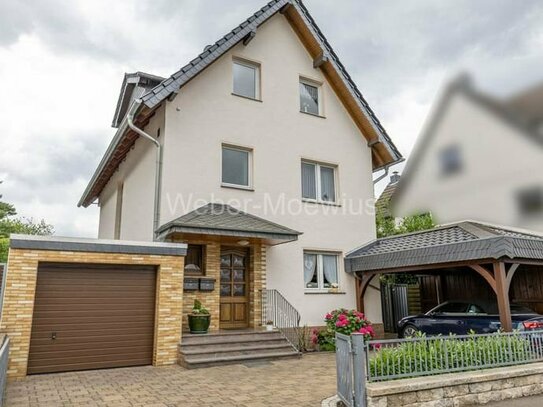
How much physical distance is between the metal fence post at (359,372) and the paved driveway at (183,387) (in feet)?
2.69

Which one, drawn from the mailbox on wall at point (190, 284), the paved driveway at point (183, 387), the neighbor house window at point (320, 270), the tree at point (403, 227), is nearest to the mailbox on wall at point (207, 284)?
the mailbox on wall at point (190, 284)

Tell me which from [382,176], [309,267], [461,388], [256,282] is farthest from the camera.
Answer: [382,176]

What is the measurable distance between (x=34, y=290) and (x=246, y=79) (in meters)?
8.36

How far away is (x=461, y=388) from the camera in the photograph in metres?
6.37

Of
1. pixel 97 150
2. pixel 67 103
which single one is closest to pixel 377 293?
pixel 67 103

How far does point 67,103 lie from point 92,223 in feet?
51.9

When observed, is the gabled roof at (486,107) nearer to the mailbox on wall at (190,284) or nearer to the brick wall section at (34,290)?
the brick wall section at (34,290)

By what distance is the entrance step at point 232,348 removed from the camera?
923 centimetres

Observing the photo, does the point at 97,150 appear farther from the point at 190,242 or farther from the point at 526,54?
the point at 526,54

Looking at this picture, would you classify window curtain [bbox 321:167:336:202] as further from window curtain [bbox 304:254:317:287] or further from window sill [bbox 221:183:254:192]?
window sill [bbox 221:183:254:192]

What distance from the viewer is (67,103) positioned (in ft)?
56.2

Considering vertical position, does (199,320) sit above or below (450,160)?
below

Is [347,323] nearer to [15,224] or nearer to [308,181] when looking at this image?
[308,181]

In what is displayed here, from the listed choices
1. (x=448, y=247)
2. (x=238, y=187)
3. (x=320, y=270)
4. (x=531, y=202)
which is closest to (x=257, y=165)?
(x=238, y=187)
